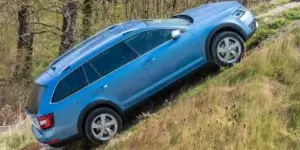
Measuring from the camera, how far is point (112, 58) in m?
8.70

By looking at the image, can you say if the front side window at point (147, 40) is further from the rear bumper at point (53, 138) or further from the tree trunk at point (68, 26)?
the tree trunk at point (68, 26)

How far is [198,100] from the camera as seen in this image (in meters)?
8.12

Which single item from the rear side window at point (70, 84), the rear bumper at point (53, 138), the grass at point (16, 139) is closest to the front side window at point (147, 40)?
the rear side window at point (70, 84)

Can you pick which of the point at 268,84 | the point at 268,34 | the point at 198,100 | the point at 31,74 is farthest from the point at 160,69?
the point at 31,74

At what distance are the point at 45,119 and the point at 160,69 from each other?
2.04 meters

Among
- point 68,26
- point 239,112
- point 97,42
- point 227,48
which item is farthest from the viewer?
point 68,26

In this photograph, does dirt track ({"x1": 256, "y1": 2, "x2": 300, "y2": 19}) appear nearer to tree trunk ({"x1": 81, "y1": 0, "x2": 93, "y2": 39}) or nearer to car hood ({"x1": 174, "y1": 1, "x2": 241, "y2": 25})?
car hood ({"x1": 174, "y1": 1, "x2": 241, "y2": 25})

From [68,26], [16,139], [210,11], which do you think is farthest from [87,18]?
[210,11]

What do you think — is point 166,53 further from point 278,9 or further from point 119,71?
point 278,9

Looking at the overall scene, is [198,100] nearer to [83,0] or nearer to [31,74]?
[83,0]

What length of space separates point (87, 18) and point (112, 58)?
40.5 feet

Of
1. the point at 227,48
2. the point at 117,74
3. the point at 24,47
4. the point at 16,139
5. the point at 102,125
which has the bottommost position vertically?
the point at 16,139

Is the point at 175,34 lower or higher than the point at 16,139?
higher

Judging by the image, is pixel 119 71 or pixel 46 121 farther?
pixel 119 71
